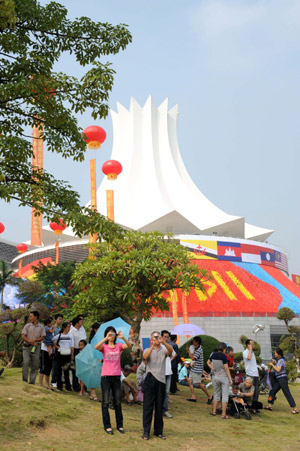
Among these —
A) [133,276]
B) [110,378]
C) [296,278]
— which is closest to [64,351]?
[110,378]

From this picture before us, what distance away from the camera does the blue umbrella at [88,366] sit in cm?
766

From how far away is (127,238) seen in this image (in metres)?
12.2

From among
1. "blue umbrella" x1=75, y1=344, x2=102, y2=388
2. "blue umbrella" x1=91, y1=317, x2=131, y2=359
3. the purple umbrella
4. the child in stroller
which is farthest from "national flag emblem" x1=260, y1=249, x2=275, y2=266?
"blue umbrella" x1=75, y1=344, x2=102, y2=388

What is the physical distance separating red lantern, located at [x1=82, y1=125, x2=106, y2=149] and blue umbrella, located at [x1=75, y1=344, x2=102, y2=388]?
13938 millimetres

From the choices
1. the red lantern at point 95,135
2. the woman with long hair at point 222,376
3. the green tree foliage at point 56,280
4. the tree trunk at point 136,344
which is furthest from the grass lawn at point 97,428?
the green tree foliage at point 56,280

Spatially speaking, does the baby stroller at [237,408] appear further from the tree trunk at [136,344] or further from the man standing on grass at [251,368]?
the tree trunk at [136,344]

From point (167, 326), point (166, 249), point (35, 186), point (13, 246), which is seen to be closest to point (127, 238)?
point (166, 249)

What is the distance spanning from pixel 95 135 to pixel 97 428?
1595 centimetres

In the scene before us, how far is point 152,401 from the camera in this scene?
599 cm

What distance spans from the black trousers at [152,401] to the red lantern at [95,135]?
15.5 metres

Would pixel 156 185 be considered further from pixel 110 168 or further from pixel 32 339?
pixel 32 339

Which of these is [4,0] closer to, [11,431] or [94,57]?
[94,57]

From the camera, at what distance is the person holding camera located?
5.99 m

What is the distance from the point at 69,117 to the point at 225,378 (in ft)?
17.0
